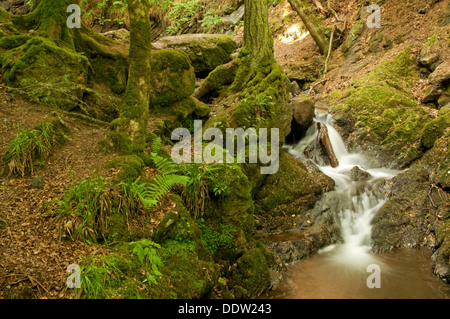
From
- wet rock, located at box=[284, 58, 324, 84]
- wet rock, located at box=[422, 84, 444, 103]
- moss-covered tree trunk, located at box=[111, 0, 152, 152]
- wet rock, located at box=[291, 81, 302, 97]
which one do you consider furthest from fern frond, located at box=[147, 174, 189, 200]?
wet rock, located at box=[284, 58, 324, 84]

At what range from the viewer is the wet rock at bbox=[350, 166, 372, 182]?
803 cm

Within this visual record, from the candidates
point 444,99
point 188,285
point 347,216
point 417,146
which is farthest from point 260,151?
point 444,99

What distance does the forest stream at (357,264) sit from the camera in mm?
4797

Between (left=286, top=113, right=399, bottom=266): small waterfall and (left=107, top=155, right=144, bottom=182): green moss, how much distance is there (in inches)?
160

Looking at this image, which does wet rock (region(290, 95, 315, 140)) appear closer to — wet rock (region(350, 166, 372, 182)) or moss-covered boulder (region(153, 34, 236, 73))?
wet rock (region(350, 166, 372, 182))

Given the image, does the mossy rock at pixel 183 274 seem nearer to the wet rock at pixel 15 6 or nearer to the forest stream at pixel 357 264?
the forest stream at pixel 357 264

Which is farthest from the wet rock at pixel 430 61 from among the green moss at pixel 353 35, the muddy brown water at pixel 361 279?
the muddy brown water at pixel 361 279

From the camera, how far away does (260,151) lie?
7.13 m

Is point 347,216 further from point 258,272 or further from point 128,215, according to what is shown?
point 128,215

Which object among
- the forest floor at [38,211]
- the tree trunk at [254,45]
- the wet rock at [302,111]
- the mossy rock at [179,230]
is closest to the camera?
the forest floor at [38,211]

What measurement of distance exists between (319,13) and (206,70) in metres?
9.11

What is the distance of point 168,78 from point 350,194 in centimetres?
547

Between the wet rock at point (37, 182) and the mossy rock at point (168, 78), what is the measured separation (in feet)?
13.0

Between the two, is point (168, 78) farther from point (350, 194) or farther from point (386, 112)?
point (386, 112)
